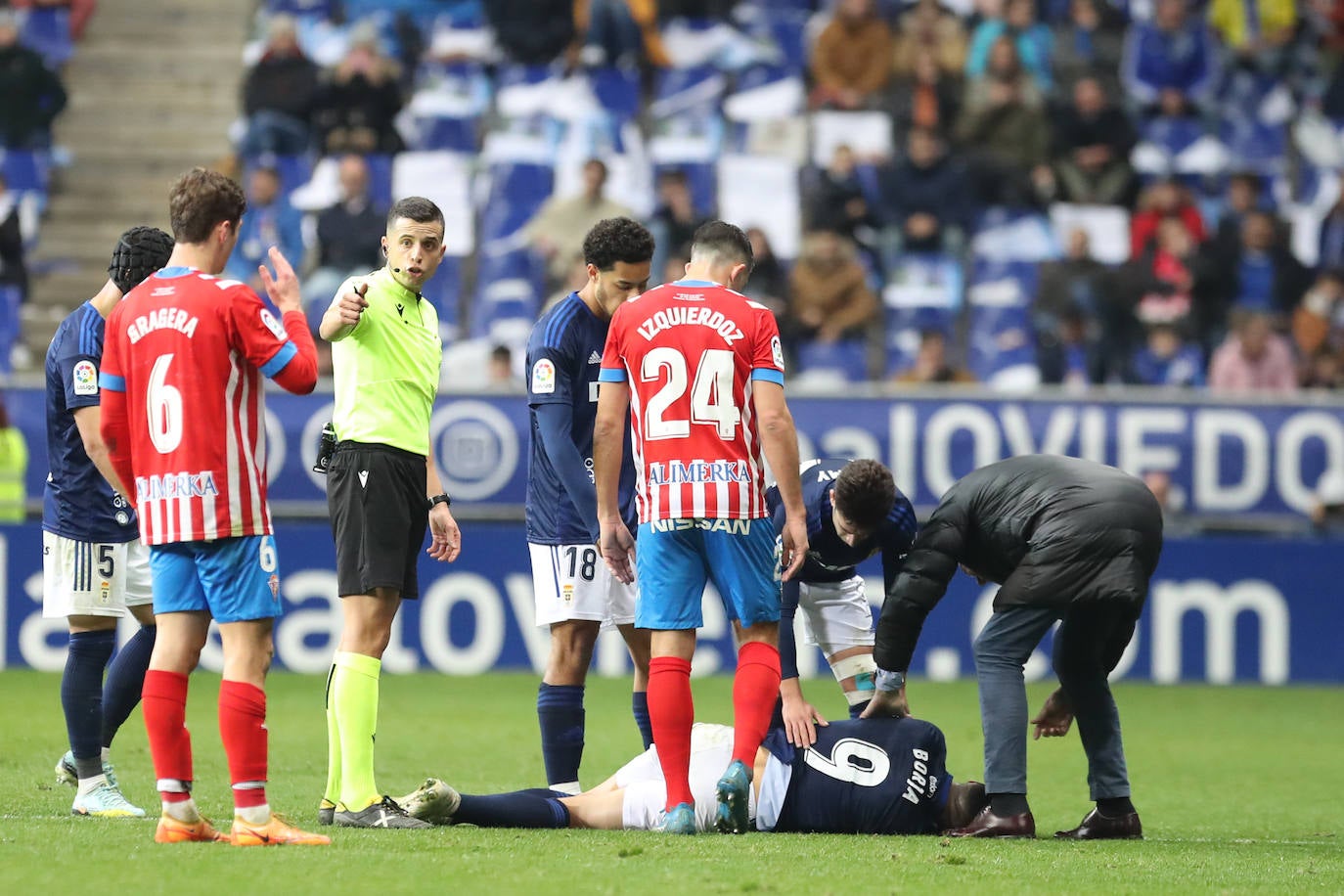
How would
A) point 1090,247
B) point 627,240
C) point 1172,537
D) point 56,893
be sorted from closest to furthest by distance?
point 56,893 → point 627,240 → point 1172,537 → point 1090,247

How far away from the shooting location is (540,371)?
22.6 ft

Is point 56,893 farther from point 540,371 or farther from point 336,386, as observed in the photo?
point 540,371

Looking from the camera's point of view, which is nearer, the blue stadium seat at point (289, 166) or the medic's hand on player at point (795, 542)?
the medic's hand on player at point (795, 542)

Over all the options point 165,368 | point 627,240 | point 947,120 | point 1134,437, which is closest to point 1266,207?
point 947,120

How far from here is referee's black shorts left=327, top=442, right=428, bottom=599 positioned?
20.2 feet

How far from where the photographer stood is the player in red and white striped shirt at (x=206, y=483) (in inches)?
217

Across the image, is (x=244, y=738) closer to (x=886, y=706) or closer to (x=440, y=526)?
(x=440, y=526)

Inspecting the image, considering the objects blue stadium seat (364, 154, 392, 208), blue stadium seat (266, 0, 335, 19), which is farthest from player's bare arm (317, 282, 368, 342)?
blue stadium seat (266, 0, 335, 19)

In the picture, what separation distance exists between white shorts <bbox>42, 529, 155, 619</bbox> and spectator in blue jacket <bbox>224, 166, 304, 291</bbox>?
8.99 m

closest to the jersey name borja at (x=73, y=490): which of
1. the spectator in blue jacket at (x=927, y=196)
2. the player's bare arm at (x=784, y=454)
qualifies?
the player's bare arm at (x=784, y=454)

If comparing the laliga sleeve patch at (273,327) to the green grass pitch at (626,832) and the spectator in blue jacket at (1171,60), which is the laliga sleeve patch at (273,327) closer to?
the green grass pitch at (626,832)

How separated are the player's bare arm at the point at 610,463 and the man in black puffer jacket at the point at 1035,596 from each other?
3.28 feet

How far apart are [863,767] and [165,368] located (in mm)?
2754

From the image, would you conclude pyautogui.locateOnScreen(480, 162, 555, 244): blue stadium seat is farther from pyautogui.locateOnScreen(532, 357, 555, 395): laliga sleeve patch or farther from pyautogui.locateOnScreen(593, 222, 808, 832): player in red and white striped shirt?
pyautogui.locateOnScreen(593, 222, 808, 832): player in red and white striped shirt
